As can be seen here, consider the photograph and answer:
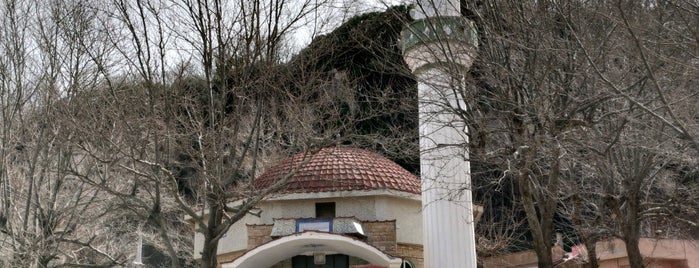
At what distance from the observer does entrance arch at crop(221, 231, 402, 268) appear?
15578 mm

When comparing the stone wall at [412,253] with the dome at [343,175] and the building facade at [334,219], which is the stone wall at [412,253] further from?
the dome at [343,175]

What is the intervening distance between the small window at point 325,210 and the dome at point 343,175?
0.52 m

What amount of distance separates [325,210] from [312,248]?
1435mm

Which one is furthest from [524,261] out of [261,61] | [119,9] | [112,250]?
[119,9]

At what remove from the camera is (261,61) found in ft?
39.0

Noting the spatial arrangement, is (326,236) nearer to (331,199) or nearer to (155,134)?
(331,199)

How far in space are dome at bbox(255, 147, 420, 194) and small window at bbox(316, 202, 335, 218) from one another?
52 centimetres

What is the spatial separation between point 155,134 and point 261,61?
2058 millimetres

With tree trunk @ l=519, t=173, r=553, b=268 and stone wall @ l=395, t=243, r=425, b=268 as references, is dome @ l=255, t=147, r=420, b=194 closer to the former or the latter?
stone wall @ l=395, t=243, r=425, b=268

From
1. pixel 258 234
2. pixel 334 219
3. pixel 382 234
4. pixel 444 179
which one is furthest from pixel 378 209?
pixel 444 179

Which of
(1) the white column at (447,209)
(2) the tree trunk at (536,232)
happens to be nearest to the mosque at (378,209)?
(1) the white column at (447,209)

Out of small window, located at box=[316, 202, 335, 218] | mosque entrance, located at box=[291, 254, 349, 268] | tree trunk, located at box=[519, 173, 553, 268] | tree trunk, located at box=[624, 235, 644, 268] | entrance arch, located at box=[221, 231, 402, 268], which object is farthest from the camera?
small window, located at box=[316, 202, 335, 218]

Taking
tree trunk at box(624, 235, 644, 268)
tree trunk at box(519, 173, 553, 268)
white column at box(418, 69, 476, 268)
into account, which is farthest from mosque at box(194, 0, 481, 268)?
tree trunk at box(624, 235, 644, 268)

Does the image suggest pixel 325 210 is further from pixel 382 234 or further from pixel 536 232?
pixel 536 232
